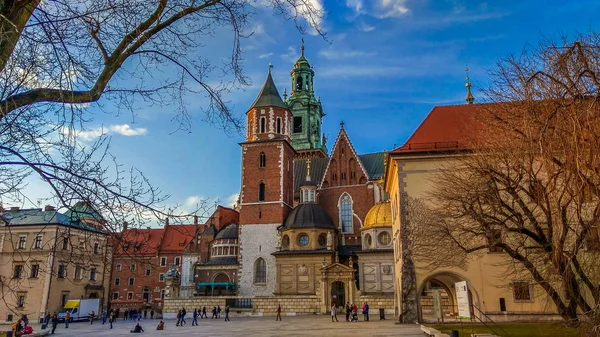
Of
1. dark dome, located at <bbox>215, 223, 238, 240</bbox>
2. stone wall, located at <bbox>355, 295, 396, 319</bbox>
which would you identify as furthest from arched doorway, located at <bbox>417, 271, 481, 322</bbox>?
dark dome, located at <bbox>215, 223, 238, 240</bbox>

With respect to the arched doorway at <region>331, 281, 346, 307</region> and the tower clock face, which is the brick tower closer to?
the tower clock face

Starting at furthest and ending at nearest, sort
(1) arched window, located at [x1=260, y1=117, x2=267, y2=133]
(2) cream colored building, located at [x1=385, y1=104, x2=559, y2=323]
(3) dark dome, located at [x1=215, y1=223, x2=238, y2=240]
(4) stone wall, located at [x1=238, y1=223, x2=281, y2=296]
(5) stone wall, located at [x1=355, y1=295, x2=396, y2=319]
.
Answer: (1) arched window, located at [x1=260, y1=117, x2=267, y2=133]
(3) dark dome, located at [x1=215, y1=223, x2=238, y2=240]
(4) stone wall, located at [x1=238, y1=223, x2=281, y2=296]
(5) stone wall, located at [x1=355, y1=295, x2=396, y2=319]
(2) cream colored building, located at [x1=385, y1=104, x2=559, y2=323]

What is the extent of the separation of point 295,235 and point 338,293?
21.3 ft

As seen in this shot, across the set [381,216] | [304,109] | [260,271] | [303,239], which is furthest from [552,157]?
[304,109]

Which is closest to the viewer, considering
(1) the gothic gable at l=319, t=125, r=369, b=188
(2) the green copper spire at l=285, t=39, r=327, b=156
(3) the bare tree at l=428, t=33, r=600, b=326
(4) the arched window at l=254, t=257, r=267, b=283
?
(3) the bare tree at l=428, t=33, r=600, b=326

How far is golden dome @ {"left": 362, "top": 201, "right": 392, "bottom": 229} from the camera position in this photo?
39156mm

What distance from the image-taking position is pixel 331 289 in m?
38.6

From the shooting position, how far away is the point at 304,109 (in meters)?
69.9

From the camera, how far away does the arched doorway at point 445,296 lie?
2180cm

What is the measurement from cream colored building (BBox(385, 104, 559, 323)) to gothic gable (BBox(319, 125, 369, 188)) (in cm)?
2216

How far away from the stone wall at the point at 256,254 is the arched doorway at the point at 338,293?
581 centimetres

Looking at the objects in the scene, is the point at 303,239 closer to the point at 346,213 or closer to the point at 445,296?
the point at 346,213

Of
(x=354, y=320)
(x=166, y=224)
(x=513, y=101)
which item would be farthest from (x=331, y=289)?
(x=166, y=224)

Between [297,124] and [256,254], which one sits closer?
[256,254]
